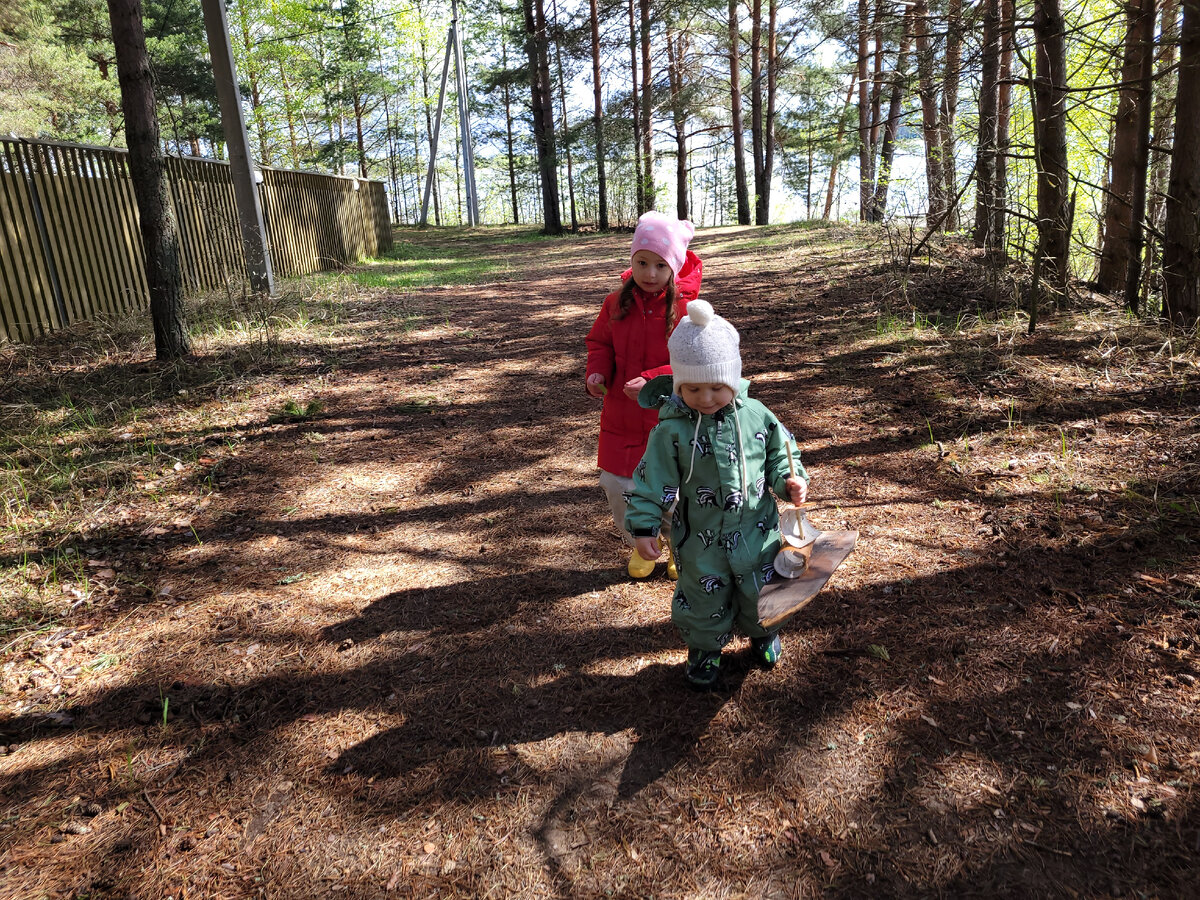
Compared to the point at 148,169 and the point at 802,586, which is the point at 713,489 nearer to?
the point at 802,586

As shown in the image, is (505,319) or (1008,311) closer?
(1008,311)

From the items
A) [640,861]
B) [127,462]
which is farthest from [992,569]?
[127,462]

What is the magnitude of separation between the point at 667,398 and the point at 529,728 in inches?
51.8

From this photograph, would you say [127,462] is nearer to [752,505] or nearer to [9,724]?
[9,724]

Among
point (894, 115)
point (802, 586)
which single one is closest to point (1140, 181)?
point (894, 115)

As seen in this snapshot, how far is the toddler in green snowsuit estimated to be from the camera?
2383 mm

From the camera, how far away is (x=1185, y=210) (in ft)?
17.7

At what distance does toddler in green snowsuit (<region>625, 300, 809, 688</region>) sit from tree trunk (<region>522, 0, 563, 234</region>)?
21219 mm

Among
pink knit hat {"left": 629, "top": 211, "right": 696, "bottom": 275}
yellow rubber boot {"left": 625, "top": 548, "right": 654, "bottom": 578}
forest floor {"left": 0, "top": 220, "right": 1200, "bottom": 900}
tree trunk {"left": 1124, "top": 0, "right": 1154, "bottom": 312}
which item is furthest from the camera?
tree trunk {"left": 1124, "top": 0, "right": 1154, "bottom": 312}

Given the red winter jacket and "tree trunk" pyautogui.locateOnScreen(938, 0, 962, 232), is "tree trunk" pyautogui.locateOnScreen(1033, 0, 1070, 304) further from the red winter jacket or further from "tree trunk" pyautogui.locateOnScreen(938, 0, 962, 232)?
the red winter jacket

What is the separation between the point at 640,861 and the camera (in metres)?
2.01

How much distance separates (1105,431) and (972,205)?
3.96 meters

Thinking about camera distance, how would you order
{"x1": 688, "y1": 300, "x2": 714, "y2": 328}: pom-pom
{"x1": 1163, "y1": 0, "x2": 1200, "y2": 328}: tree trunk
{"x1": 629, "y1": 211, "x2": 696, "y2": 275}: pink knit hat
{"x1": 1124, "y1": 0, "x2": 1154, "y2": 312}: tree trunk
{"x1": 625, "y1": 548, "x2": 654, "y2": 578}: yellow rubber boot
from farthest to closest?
1. {"x1": 1124, "y1": 0, "x2": 1154, "y2": 312}: tree trunk
2. {"x1": 1163, "y1": 0, "x2": 1200, "y2": 328}: tree trunk
3. {"x1": 625, "y1": 548, "x2": 654, "y2": 578}: yellow rubber boot
4. {"x1": 629, "y1": 211, "x2": 696, "y2": 275}: pink knit hat
5. {"x1": 688, "y1": 300, "x2": 714, "y2": 328}: pom-pom

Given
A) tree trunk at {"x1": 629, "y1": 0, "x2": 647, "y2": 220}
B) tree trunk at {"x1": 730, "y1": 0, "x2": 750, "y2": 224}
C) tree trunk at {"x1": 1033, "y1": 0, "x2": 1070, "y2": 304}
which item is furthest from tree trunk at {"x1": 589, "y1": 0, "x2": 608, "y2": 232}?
tree trunk at {"x1": 1033, "y1": 0, "x2": 1070, "y2": 304}
